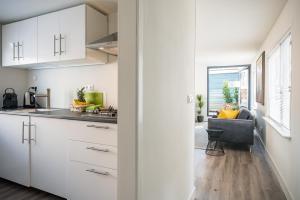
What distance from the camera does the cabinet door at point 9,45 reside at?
2.91 meters

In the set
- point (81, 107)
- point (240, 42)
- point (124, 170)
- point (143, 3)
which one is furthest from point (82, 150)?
point (240, 42)

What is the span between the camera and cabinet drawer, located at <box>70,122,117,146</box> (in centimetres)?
172

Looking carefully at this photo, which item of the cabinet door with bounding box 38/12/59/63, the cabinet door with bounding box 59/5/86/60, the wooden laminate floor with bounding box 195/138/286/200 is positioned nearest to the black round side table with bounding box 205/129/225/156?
the wooden laminate floor with bounding box 195/138/286/200

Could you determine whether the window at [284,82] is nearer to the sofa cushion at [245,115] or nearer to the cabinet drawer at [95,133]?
the sofa cushion at [245,115]

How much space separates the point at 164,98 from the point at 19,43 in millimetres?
2536

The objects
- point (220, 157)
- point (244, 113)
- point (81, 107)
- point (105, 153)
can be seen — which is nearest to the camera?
point (105, 153)

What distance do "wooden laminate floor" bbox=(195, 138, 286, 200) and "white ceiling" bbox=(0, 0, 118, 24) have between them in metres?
2.50

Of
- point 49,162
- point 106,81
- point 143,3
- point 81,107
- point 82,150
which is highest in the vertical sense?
point 143,3

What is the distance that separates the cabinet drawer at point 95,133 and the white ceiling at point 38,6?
1432 mm

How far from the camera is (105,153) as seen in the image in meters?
1.75

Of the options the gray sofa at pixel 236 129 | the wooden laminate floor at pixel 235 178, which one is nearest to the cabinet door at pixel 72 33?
the wooden laminate floor at pixel 235 178

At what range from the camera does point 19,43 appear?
9.43ft

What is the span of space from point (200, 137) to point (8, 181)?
423cm

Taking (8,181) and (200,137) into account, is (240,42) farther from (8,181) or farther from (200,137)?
(8,181)
